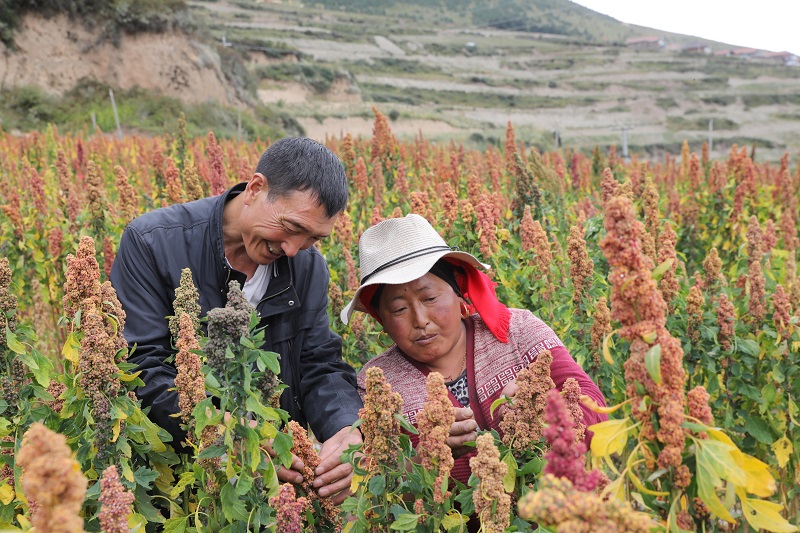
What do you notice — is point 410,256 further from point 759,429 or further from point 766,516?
point 759,429

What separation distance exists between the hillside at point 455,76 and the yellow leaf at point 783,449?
14.0 m

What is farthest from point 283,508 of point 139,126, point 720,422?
point 139,126

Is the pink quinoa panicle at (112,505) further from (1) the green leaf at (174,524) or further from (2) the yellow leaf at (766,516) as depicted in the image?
(2) the yellow leaf at (766,516)

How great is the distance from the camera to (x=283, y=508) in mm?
1652

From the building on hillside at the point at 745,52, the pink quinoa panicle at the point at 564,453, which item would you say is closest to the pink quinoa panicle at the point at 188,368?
the pink quinoa panicle at the point at 564,453

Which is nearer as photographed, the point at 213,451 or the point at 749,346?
the point at 213,451

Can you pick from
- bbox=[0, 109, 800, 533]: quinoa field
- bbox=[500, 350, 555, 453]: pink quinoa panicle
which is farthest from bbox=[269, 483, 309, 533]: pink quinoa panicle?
bbox=[500, 350, 555, 453]: pink quinoa panicle

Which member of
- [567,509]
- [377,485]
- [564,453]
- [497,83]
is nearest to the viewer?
[567,509]

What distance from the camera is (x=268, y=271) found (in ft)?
9.89

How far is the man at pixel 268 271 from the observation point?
267cm

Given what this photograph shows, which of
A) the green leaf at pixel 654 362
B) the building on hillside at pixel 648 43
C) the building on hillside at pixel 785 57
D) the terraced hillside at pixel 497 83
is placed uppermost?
the building on hillside at pixel 648 43

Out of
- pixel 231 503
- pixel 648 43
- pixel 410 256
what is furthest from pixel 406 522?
pixel 648 43

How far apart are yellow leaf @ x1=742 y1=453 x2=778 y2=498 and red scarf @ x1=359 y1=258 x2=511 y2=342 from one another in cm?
151

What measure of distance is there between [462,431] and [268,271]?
1.28 meters
